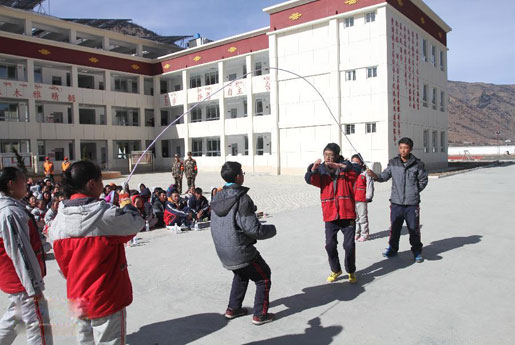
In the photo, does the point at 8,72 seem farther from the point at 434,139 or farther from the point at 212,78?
the point at 434,139

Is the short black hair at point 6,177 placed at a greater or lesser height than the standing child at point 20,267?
greater

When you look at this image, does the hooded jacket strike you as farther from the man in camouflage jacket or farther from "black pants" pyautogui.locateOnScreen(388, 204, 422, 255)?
the man in camouflage jacket

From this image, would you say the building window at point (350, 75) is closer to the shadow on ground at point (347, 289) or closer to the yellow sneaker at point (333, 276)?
the shadow on ground at point (347, 289)

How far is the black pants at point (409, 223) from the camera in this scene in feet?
19.4

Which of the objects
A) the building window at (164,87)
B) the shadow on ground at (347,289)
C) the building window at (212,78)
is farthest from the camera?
the building window at (164,87)

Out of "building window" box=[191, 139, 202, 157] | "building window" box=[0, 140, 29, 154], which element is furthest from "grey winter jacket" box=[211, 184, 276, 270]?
"building window" box=[191, 139, 202, 157]

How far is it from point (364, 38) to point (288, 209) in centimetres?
1710

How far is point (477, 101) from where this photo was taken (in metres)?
172

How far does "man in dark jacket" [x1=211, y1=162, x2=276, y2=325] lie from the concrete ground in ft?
1.33

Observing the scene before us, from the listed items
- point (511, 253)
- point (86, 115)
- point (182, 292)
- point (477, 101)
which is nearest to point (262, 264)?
point (182, 292)

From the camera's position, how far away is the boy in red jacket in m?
5.00

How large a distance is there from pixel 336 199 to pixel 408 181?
1.62m

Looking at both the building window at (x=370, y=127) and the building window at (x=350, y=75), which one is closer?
the building window at (x=370, y=127)

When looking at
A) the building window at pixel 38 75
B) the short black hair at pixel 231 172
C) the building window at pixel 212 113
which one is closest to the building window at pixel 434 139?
the building window at pixel 212 113
